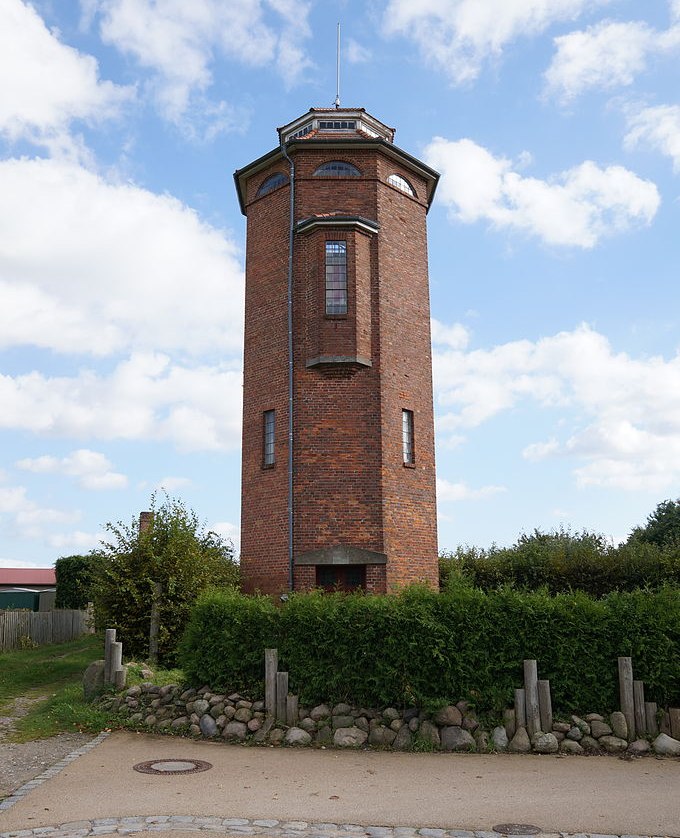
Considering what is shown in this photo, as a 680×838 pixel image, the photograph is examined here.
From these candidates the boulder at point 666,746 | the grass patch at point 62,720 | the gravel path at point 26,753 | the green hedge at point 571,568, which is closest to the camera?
the gravel path at point 26,753

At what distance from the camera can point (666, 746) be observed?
11656mm

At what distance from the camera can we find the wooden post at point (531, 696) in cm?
1202

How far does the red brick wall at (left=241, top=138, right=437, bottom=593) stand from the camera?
20.0m

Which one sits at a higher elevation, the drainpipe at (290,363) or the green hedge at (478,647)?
the drainpipe at (290,363)

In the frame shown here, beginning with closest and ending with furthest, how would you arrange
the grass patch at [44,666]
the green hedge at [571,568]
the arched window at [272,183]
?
the grass patch at [44,666] → the arched window at [272,183] → the green hedge at [571,568]

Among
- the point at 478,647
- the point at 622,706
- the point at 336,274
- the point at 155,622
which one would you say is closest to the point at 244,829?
the point at 478,647

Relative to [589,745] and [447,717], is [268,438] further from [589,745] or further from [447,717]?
[589,745]

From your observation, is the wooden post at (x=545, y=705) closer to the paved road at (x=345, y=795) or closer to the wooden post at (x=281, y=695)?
the paved road at (x=345, y=795)

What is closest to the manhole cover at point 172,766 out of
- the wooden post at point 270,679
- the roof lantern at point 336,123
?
the wooden post at point 270,679

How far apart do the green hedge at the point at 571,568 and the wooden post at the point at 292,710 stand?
11.6 meters

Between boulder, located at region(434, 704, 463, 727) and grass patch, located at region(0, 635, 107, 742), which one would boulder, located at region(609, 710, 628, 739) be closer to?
boulder, located at region(434, 704, 463, 727)

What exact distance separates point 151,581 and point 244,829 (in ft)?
37.4

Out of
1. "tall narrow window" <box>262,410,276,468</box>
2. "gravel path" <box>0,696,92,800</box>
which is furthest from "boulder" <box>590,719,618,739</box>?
"tall narrow window" <box>262,410,276,468</box>

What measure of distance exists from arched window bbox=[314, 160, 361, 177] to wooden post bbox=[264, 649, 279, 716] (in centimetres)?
1439
